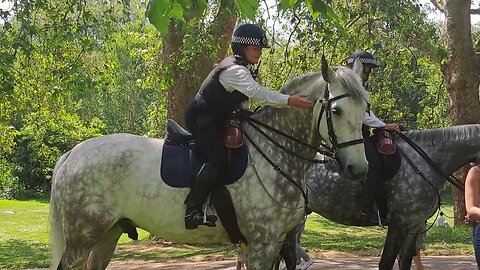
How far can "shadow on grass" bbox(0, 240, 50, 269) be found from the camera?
35.8ft

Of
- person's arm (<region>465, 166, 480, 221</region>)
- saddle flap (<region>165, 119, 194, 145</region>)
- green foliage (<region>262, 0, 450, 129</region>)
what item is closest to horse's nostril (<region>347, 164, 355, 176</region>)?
person's arm (<region>465, 166, 480, 221</region>)

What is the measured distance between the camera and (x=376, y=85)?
17.3 metres

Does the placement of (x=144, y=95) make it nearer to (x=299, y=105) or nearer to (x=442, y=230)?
Answer: (x=442, y=230)

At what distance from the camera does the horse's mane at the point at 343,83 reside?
4402 millimetres

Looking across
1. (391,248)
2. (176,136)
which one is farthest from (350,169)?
(391,248)

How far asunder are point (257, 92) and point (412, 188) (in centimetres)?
268

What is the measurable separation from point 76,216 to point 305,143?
1956mm

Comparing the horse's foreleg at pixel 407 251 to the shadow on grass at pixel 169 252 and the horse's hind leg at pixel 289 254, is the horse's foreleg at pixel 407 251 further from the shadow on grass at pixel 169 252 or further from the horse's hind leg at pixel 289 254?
the shadow on grass at pixel 169 252

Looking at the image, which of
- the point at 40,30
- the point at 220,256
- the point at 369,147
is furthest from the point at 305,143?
the point at 40,30

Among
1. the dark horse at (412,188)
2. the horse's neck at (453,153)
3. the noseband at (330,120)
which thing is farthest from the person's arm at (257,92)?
the horse's neck at (453,153)

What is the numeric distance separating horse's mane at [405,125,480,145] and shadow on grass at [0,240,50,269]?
707 centimetres

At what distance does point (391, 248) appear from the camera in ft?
20.3

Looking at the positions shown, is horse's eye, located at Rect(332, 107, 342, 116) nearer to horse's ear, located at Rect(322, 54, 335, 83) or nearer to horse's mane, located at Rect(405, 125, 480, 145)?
horse's ear, located at Rect(322, 54, 335, 83)

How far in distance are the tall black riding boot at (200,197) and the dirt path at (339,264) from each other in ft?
15.8
